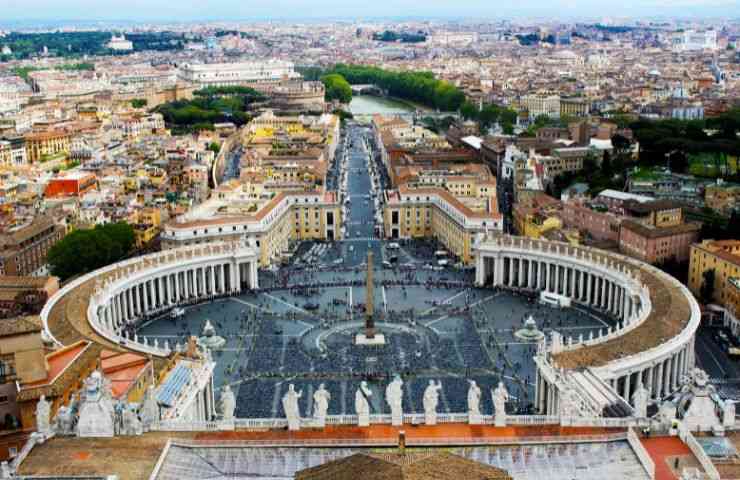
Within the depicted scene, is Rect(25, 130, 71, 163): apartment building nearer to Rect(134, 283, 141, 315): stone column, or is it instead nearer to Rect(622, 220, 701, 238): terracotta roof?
Rect(134, 283, 141, 315): stone column

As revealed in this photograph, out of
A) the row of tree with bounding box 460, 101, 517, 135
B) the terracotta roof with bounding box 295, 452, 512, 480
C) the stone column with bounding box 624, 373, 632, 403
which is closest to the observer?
the terracotta roof with bounding box 295, 452, 512, 480

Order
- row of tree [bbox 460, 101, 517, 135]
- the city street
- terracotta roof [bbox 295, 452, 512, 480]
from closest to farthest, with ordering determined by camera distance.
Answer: terracotta roof [bbox 295, 452, 512, 480], the city street, row of tree [bbox 460, 101, 517, 135]

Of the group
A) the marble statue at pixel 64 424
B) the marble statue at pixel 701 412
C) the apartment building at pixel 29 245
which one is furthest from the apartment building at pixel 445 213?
the marble statue at pixel 64 424

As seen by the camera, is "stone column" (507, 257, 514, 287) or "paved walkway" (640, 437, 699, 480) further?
"stone column" (507, 257, 514, 287)

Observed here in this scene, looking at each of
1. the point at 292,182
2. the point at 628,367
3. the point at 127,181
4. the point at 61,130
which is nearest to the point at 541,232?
the point at 292,182

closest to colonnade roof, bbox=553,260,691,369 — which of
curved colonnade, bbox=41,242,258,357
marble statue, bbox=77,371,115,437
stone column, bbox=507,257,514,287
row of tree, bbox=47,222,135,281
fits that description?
stone column, bbox=507,257,514,287

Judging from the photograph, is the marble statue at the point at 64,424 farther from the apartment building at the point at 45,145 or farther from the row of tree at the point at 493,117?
the row of tree at the point at 493,117

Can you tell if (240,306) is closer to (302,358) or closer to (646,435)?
(302,358)
